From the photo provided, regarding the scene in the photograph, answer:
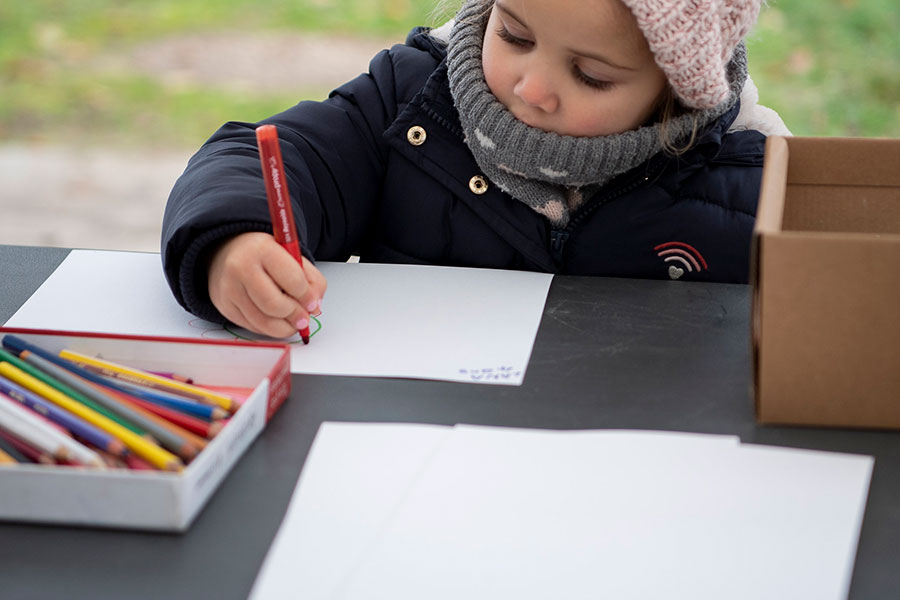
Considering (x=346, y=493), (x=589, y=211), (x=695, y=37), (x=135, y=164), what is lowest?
(x=135, y=164)

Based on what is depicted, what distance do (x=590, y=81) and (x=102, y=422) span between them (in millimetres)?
563

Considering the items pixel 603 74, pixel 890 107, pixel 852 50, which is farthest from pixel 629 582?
pixel 852 50

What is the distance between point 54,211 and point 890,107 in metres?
2.30

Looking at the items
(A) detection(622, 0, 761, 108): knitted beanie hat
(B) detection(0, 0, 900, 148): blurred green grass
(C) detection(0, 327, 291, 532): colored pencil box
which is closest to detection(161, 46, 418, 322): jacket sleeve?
(C) detection(0, 327, 291, 532): colored pencil box

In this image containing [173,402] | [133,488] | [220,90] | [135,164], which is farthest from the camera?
[220,90]

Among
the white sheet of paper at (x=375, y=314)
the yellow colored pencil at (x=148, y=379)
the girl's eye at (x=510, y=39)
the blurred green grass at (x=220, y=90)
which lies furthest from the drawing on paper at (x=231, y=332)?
the blurred green grass at (x=220, y=90)

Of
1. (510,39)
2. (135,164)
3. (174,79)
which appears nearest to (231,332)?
(510,39)

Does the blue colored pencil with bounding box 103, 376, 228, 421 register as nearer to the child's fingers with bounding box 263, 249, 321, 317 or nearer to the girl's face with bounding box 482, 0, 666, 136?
the child's fingers with bounding box 263, 249, 321, 317

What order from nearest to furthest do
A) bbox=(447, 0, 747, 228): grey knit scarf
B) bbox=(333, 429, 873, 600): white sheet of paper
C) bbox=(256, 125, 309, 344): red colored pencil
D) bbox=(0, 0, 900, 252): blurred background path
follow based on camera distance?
1. bbox=(333, 429, 873, 600): white sheet of paper
2. bbox=(256, 125, 309, 344): red colored pencil
3. bbox=(447, 0, 747, 228): grey knit scarf
4. bbox=(0, 0, 900, 252): blurred background path

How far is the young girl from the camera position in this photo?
101cm

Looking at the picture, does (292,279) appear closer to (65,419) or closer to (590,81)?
(65,419)

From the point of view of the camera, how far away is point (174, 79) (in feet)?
10.8

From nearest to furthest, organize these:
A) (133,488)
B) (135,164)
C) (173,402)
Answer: (133,488) < (173,402) < (135,164)

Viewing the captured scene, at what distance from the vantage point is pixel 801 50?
3359 millimetres
